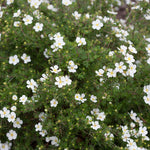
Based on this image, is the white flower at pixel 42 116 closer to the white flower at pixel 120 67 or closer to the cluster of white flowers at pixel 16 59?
the cluster of white flowers at pixel 16 59

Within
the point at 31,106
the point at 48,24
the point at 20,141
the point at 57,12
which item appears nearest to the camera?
the point at 31,106

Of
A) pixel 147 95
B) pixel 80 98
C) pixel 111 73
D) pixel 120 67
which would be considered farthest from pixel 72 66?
pixel 147 95

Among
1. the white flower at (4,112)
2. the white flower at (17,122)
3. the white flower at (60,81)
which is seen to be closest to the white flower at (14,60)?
the white flower at (4,112)

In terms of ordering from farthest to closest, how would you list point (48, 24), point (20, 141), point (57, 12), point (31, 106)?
point (57, 12) → point (48, 24) → point (20, 141) → point (31, 106)

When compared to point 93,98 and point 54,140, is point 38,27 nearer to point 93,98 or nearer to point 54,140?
point 93,98

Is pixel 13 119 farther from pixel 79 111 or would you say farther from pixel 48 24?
pixel 48 24

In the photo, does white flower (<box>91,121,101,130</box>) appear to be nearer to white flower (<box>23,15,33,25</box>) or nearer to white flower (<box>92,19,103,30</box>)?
white flower (<box>92,19,103,30</box>)

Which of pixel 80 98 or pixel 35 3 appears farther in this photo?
pixel 35 3

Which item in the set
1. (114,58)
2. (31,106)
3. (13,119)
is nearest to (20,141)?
(13,119)

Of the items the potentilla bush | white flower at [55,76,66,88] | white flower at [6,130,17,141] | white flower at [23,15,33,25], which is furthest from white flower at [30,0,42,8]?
white flower at [6,130,17,141]
